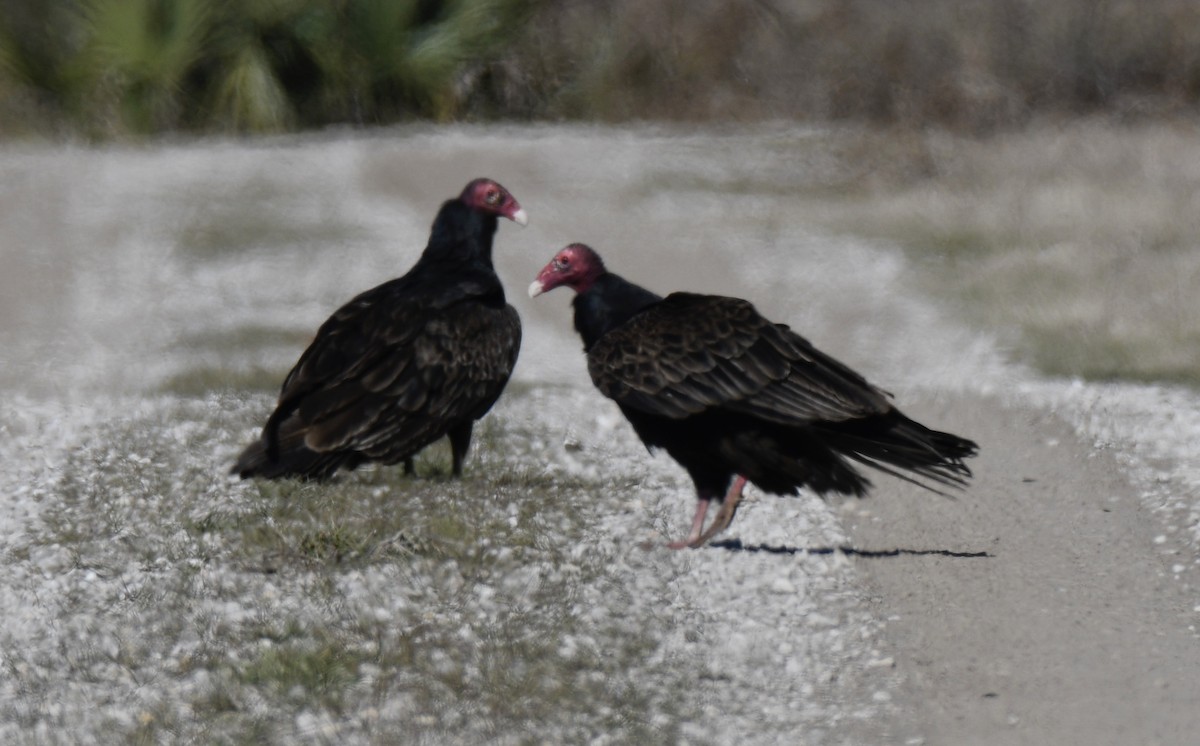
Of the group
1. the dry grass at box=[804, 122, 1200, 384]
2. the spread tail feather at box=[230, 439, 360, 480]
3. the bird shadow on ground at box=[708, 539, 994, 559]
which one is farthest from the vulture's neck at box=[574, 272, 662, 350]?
the dry grass at box=[804, 122, 1200, 384]

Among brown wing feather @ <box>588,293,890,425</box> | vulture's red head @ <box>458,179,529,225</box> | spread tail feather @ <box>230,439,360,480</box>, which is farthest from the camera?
vulture's red head @ <box>458,179,529,225</box>

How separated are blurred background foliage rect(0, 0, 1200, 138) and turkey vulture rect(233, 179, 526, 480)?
937 cm

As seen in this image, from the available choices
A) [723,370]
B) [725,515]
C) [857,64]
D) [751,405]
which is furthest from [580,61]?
[751,405]

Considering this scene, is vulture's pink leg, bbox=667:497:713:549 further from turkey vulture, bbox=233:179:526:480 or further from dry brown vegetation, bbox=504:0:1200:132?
dry brown vegetation, bbox=504:0:1200:132

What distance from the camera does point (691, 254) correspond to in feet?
39.7

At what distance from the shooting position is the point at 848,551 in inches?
235

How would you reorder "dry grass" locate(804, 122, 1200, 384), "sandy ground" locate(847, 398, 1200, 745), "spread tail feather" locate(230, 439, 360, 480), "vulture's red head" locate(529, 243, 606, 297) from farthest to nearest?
"dry grass" locate(804, 122, 1200, 384), "vulture's red head" locate(529, 243, 606, 297), "spread tail feather" locate(230, 439, 360, 480), "sandy ground" locate(847, 398, 1200, 745)

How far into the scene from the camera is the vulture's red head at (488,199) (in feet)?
21.9

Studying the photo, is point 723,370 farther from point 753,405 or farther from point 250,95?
point 250,95

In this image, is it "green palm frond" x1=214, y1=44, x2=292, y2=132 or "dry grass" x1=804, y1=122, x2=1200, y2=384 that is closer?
"dry grass" x1=804, y1=122, x2=1200, y2=384

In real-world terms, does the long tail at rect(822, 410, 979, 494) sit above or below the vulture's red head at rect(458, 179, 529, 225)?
below

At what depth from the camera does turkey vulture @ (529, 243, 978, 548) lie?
5.39 metres

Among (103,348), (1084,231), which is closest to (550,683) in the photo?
(103,348)

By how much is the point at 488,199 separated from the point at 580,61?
1027cm
